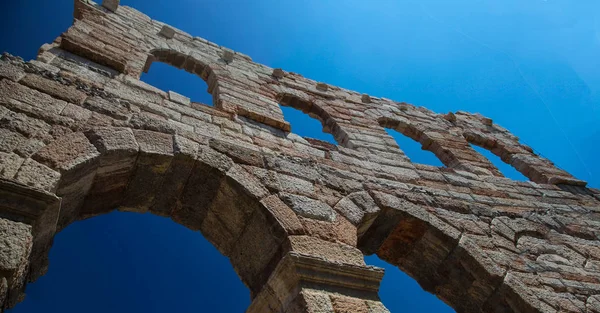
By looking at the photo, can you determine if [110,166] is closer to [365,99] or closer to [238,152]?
[238,152]

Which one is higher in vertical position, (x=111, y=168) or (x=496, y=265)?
(x=496, y=265)

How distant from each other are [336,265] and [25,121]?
2.36 m

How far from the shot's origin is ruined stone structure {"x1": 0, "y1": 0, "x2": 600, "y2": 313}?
271 cm

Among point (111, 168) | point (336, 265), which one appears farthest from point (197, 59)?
point (336, 265)

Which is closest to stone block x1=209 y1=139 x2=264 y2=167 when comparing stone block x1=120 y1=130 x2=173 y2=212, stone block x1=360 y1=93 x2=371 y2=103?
stone block x1=120 y1=130 x2=173 y2=212

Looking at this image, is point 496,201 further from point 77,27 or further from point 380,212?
point 77,27

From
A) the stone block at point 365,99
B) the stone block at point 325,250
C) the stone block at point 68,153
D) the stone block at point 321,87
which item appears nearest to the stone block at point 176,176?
the stone block at point 68,153

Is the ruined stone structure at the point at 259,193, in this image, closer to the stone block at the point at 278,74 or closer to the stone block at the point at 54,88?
the stone block at the point at 54,88

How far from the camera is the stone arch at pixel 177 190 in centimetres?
295

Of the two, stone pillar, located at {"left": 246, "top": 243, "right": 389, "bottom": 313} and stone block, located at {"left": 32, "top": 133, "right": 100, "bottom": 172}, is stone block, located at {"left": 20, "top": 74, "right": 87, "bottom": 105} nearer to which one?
stone block, located at {"left": 32, "top": 133, "right": 100, "bottom": 172}

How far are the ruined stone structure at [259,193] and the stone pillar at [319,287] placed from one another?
0.03ft

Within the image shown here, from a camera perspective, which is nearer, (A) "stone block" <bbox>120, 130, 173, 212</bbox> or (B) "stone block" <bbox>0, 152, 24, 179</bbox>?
(B) "stone block" <bbox>0, 152, 24, 179</bbox>

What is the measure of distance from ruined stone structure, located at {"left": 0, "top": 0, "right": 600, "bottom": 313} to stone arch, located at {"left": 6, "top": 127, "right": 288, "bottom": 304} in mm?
12

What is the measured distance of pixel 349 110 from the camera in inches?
271
